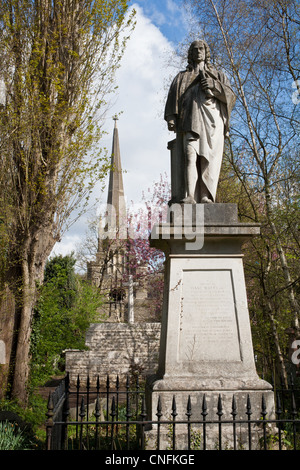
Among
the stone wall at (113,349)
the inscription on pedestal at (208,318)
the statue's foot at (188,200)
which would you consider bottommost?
the stone wall at (113,349)

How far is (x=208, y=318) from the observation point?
435 centimetres

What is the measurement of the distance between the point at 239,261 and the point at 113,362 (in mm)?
12563

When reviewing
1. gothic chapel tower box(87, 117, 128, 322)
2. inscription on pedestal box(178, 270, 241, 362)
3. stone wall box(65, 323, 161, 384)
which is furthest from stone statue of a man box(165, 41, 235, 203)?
gothic chapel tower box(87, 117, 128, 322)

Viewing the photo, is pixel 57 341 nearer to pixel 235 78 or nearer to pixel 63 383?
pixel 63 383

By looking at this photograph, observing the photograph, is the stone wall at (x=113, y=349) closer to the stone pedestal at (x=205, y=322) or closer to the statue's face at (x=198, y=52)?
the stone pedestal at (x=205, y=322)

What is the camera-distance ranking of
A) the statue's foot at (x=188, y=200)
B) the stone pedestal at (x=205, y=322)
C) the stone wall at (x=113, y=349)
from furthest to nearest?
1. the stone wall at (x=113, y=349)
2. the statue's foot at (x=188, y=200)
3. the stone pedestal at (x=205, y=322)

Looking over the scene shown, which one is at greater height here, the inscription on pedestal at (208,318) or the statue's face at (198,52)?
the statue's face at (198,52)

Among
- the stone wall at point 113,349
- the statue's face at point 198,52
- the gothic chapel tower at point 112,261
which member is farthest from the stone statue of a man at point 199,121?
the gothic chapel tower at point 112,261

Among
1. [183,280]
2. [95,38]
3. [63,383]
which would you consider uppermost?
[95,38]

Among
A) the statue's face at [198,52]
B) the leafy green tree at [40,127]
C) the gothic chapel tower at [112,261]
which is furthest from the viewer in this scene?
the gothic chapel tower at [112,261]

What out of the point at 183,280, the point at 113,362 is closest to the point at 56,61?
the point at 183,280

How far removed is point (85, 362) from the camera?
52.8 feet

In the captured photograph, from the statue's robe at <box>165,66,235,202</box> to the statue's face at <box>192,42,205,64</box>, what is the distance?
170 mm

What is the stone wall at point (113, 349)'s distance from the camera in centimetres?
1575
